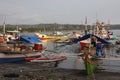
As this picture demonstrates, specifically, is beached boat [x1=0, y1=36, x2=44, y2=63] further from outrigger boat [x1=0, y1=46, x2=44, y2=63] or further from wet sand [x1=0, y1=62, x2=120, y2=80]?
wet sand [x1=0, y1=62, x2=120, y2=80]

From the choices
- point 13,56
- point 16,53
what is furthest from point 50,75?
point 13,56

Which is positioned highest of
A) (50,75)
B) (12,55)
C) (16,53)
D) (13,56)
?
(16,53)

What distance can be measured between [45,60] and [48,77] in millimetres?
8270

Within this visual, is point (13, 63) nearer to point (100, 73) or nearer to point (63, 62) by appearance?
point (63, 62)

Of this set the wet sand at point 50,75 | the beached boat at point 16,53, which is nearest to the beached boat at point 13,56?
the beached boat at point 16,53

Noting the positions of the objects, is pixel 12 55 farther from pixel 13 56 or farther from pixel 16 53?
pixel 16 53

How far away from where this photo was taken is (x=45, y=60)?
29.6m

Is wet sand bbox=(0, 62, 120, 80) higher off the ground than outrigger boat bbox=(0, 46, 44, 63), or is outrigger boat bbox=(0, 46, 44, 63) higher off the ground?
outrigger boat bbox=(0, 46, 44, 63)

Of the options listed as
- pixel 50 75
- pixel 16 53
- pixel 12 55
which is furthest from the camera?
pixel 16 53

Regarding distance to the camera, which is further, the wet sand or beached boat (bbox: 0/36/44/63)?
beached boat (bbox: 0/36/44/63)

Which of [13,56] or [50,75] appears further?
[13,56]

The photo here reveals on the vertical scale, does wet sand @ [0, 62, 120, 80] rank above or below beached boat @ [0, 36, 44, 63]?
below

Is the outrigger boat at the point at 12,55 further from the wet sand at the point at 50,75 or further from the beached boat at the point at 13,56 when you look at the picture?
the wet sand at the point at 50,75

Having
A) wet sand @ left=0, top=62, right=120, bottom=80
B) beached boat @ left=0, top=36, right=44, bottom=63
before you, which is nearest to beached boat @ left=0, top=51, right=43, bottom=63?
beached boat @ left=0, top=36, right=44, bottom=63
